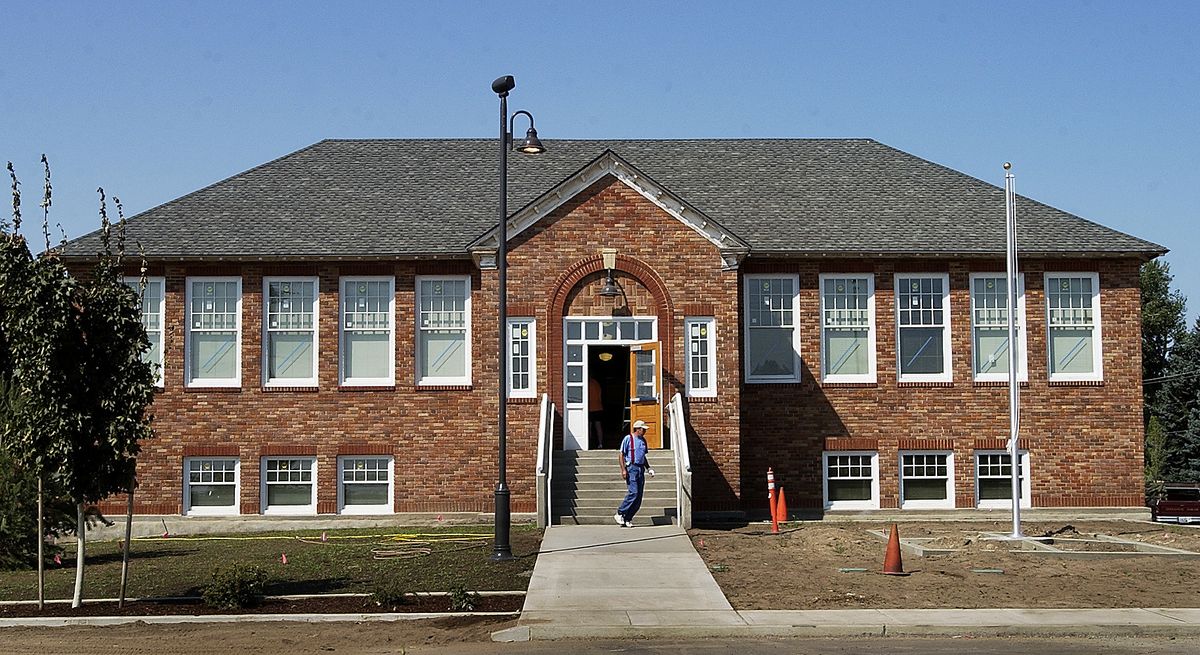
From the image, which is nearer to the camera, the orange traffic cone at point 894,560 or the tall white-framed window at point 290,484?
the orange traffic cone at point 894,560

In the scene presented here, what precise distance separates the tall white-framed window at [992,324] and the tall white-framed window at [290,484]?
558 inches

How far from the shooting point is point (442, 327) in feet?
82.3

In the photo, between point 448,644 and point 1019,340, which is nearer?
point 448,644

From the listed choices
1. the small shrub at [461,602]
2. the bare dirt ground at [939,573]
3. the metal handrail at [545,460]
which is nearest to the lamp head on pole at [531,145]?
the metal handrail at [545,460]

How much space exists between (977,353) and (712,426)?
6341 mm

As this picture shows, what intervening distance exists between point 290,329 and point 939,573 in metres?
14.6

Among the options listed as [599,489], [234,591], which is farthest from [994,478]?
[234,591]

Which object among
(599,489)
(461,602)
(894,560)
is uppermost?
(599,489)

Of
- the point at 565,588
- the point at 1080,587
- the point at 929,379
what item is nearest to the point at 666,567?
the point at 565,588

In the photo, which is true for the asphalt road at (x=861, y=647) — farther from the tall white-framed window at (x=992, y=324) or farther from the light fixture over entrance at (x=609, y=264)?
the tall white-framed window at (x=992, y=324)

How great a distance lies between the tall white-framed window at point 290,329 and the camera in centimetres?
2500

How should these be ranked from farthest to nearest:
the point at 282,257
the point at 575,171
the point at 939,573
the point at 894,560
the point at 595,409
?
1. the point at 575,171
2. the point at 282,257
3. the point at 595,409
4. the point at 939,573
5. the point at 894,560

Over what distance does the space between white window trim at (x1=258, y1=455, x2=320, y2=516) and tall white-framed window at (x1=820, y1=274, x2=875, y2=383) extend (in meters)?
11.1

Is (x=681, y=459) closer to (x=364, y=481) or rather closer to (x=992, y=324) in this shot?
(x=364, y=481)
